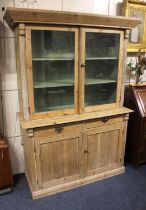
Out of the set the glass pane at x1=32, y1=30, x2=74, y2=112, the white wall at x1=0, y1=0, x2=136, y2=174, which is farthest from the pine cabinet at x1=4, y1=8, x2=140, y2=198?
the white wall at x1=0, y1=0, x2=136, y2=174

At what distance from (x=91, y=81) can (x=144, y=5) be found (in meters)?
1.22

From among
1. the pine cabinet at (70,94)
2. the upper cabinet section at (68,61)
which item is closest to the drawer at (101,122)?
the pine cabinet at (70,94)

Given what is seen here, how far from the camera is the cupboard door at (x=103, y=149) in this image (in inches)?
84.5

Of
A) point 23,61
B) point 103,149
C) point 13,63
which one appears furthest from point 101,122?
point 13,63

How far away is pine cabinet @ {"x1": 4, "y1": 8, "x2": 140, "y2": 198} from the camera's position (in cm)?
175

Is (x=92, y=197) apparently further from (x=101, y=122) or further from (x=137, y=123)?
(x=137, y=123)

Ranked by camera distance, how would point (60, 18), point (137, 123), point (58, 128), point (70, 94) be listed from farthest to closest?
point (137, 123), point (70, 94), point (58, 128), point (60, 18)

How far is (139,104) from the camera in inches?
92.1

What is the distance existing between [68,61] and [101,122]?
29.0 inches

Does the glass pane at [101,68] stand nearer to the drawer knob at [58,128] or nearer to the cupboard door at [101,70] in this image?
the cupboard door at [101,70]

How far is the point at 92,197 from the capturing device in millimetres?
2055

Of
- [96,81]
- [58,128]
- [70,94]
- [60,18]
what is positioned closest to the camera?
[60,18]

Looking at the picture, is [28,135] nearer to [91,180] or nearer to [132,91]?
[91,180]

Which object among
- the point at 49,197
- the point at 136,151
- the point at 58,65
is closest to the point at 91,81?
the point at 58,65
